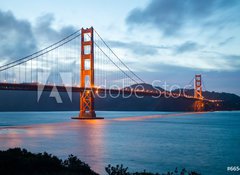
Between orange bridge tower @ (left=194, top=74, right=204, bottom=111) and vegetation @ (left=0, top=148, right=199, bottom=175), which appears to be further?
orange bridge tower @ (left=194, top=74, right=204, bottom=111)

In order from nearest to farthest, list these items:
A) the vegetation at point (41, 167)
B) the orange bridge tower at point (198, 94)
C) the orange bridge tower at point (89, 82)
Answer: the vegetation at point (41, 167) < the orange bridge tower at point (89, 82) < the orange bridge tower at point (198, 94)

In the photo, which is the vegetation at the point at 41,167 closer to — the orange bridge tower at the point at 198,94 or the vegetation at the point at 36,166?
the vegetation at the point at 36,166

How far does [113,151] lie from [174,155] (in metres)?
3.68

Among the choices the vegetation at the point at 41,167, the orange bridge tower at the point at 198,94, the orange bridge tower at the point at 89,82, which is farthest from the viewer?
the orange bridge tower at the point at 198,94

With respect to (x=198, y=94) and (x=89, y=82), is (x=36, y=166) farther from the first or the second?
(x=198, y=94)

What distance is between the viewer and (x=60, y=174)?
26.5 feet

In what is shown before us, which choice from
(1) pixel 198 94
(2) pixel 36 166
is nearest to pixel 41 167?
(2) pixel 36 166

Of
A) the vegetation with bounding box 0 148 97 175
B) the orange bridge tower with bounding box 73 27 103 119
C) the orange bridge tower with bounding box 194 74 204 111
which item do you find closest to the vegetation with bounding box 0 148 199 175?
the vegetation with bounding box 0 148 97 175

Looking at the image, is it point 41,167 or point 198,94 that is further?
point 198,94

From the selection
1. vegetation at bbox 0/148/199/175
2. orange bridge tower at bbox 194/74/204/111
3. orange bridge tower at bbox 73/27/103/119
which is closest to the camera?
vegetation at bbox 0/148/199/175

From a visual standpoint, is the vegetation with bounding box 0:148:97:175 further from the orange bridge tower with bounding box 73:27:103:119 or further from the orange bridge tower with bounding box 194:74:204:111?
the orange bridge tower with bounding box 194:74:204:111

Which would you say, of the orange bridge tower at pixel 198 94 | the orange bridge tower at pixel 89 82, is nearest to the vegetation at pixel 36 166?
the orange bridge tower at pixel 89 82

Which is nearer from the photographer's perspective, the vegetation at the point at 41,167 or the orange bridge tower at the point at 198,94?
the vegetation at the point at 41,167

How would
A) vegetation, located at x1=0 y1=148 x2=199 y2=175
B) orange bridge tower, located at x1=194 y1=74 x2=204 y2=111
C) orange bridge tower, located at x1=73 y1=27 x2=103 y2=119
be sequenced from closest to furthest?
vegetation, located at x1=0 y1=148 x2=199 y2=175, orange bridge tower, located at x1=73 y1=27 x2=103 y2=119, orange bridge tower, located at x1=194 y1=74 x2=204 y2=111
